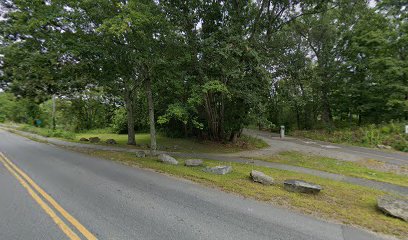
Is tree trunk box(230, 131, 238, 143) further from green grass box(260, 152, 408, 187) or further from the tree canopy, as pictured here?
green grass box(260, 152, 408, 187)

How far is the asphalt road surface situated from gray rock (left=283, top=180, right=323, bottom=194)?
153 cm

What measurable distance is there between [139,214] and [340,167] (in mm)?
9573

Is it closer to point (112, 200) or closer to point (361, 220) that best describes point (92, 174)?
point (112, 200)

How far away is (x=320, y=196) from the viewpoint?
20.5 ft

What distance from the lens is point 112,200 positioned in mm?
5410

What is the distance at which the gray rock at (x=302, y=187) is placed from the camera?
247 inches

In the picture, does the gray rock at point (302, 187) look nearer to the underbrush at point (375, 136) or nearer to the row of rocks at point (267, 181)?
the row of rocks at point (267, 181)

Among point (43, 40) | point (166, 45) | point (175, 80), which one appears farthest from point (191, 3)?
point (43, 40)

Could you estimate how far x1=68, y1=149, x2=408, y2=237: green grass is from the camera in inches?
187

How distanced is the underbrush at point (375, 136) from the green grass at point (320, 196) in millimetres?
11537

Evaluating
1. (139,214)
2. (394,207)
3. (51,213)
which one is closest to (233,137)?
(394,207)

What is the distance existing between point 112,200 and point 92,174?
2998 millimetres

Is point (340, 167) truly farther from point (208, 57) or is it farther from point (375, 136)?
point (375, 136)


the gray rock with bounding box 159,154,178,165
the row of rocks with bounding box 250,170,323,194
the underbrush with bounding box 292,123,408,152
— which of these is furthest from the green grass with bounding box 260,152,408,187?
the underbrush with bounding box 292,123,408,152
